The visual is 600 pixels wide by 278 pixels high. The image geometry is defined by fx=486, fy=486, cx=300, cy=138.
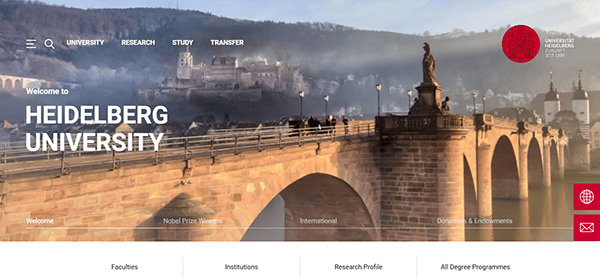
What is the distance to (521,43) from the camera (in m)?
15.6

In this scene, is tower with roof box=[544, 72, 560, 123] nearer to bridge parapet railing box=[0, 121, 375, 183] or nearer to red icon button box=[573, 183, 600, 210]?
red icon button box=[573, 183, 600, 210]

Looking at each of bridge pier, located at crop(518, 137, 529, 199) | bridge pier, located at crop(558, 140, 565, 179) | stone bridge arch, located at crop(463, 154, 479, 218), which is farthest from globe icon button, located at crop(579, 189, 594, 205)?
bridge pier, located at crop(558, 140, 565, 179)

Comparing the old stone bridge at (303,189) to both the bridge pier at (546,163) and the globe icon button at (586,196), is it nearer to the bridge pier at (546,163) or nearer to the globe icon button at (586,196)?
the globe icon button at (586,196)

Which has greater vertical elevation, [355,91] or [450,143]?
[355,91]

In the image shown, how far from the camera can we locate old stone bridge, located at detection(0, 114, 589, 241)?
869cm

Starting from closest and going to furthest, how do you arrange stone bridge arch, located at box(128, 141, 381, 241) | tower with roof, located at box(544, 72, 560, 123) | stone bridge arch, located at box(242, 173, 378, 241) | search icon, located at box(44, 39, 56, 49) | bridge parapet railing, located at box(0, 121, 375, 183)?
1. bridge parapet railing, located at box(0, 121, 375, 183)
2. stone bridge arch, located at box(128, 141, 381, 241)
3. search icon, located at box(44, 39, 56, 49)
4. stone bridge arch, located at box(242, 173, 378, 241)
5. tower with roof, located at box(544, 72, 560, 123)

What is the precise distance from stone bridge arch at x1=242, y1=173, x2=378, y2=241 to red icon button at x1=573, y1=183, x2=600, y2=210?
8371 millimetres

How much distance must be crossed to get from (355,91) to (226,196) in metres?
40.9

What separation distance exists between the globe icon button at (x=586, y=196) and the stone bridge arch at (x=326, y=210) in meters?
8.48

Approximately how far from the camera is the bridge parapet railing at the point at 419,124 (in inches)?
853

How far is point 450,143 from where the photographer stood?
2161 cm

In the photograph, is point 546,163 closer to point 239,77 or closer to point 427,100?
point 427,100
